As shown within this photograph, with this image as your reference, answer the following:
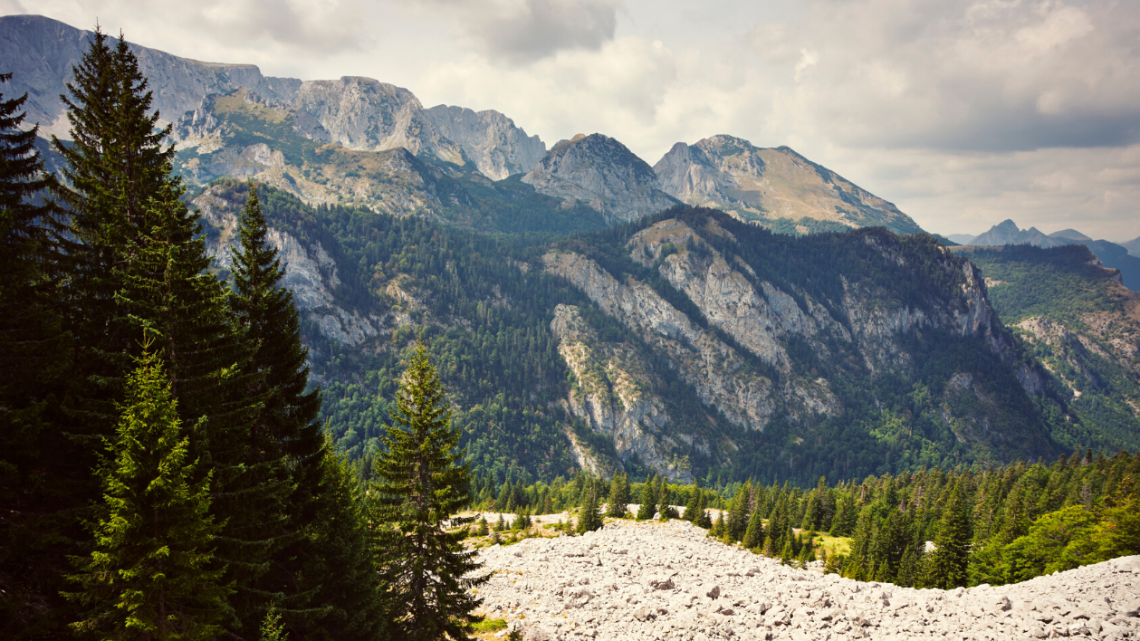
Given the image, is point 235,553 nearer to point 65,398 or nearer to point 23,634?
point 23,634

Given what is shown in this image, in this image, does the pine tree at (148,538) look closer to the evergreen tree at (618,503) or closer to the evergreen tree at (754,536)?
the evergreen tree at (754,536)

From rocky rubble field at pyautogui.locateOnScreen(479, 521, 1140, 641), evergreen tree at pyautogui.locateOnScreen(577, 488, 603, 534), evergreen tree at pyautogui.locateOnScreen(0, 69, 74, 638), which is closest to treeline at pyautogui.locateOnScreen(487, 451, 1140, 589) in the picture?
evergreen tree at pyautogui.locateOnScreen(577, 488, 603, 534)

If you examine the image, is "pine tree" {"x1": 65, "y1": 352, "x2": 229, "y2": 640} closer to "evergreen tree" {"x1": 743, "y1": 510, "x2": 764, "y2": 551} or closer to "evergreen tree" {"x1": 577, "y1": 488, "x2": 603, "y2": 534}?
"evergreen tree" {"x1": 577, "y1": 488, "x2": 603, "y2": 534}

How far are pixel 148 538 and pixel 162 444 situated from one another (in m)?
2.89

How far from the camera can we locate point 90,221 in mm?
22281

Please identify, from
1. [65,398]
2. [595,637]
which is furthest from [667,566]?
[65,398]

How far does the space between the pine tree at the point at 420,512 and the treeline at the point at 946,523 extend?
22.0 m

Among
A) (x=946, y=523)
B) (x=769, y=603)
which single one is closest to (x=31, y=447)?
(x=769, y=603)

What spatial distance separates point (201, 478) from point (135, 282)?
8.08 meters

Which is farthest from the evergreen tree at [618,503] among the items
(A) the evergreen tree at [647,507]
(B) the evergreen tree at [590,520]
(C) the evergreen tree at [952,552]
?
(C) the evergreen tree at [952,552]

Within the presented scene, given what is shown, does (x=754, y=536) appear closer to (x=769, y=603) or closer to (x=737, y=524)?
(x=737, y=524)

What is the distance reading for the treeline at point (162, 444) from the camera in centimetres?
1609

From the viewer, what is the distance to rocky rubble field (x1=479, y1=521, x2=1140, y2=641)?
2848 cm

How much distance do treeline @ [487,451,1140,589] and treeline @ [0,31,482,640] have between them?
23596 mm
